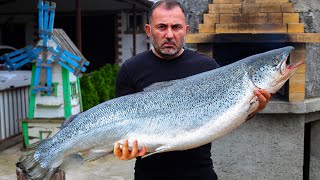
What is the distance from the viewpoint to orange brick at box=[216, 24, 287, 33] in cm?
496

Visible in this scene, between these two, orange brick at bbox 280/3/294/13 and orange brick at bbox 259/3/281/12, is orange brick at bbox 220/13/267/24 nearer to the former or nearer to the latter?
orange brick at bbox 259/3/281/12

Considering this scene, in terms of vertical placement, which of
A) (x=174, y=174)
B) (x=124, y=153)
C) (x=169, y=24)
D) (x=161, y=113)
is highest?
(x=169, y=24)

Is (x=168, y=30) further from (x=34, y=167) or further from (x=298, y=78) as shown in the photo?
(x=298, y=78)

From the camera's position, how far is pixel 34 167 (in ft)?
8.94

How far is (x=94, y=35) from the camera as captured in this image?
15945 mm

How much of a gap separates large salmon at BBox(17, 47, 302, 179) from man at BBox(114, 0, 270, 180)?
134 millimetres

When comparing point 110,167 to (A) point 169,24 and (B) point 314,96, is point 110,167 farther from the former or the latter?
(A) point 169,24

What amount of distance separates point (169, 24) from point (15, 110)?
21.5 ft

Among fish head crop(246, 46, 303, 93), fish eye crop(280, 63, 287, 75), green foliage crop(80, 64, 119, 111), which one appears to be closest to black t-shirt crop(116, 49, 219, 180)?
fish head crop(246, 46, 303, 93)

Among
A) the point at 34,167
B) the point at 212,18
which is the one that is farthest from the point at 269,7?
the point at 34,167

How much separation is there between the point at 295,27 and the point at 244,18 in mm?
565

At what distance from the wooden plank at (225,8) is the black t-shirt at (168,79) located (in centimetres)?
240

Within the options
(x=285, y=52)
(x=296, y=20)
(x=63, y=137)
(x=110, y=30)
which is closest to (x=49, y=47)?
(x=296, y=20)

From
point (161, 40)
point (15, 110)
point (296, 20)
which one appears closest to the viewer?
point (161, 40)
